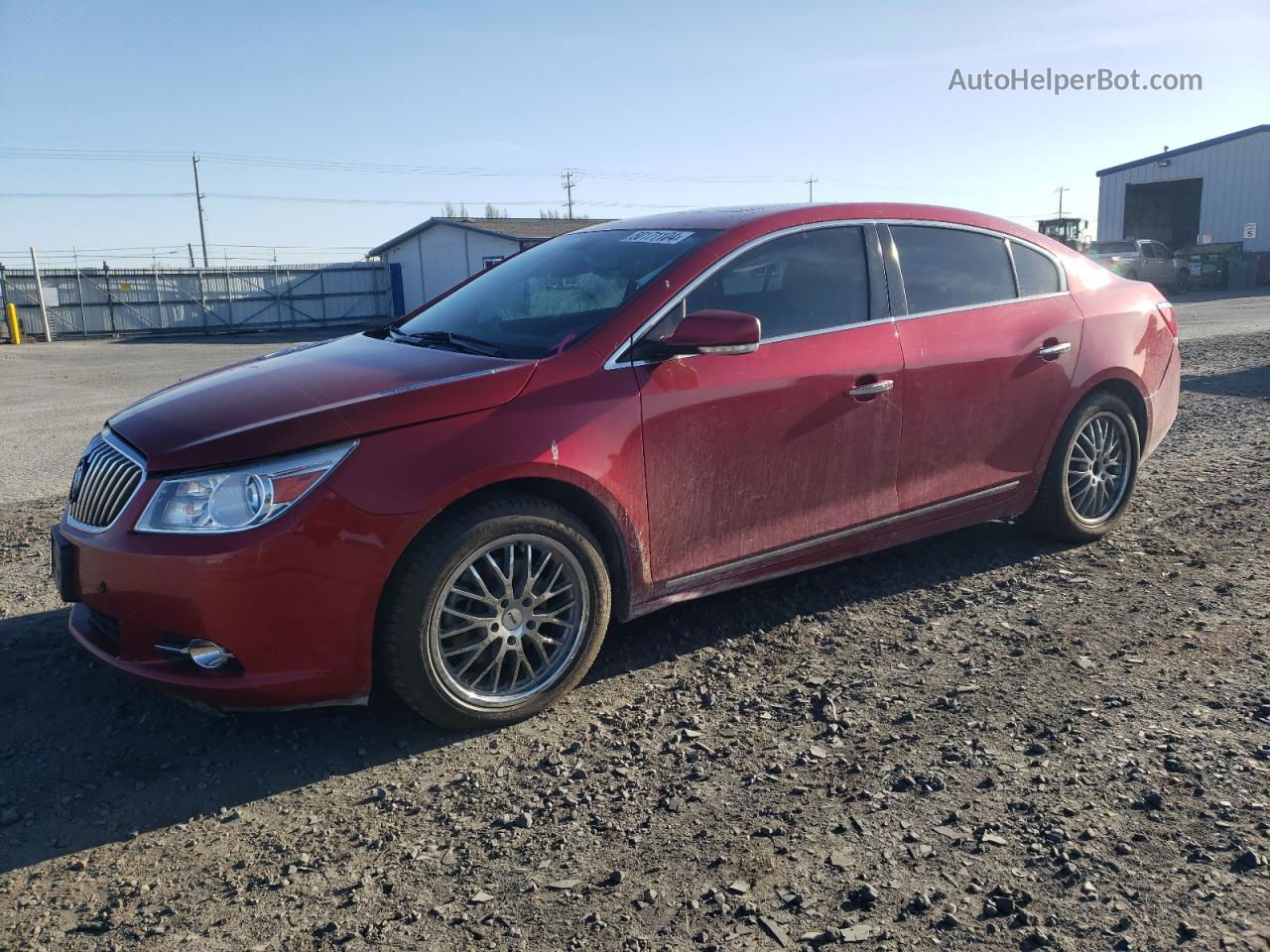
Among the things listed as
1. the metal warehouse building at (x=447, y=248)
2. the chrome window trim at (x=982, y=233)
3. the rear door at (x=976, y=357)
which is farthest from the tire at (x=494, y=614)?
the metal warehouse building at (x=447, y=248)

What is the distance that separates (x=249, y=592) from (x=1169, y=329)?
16.4ft

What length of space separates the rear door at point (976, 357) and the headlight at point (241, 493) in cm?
253

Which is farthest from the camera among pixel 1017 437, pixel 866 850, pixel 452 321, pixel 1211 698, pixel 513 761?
pixel 1017 437

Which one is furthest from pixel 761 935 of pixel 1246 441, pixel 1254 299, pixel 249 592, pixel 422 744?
pixel 1254 299

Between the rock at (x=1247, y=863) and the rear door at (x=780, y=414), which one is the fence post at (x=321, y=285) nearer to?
the rear door at (x=780, y=414)

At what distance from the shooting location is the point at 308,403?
11.1 feet

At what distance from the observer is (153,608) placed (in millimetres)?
3201

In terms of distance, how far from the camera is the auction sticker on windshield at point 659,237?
4281 millimetres

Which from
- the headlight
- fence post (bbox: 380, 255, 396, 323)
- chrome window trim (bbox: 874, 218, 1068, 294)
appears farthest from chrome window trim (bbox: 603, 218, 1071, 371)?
fence post (bbox: 380, 255, 396, 323)

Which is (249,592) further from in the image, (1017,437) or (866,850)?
(1017,437)

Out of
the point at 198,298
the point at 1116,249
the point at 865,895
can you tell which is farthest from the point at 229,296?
the point at 865,895

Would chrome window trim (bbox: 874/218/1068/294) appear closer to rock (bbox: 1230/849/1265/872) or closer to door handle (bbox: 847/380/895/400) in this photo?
door handle (bbox: 847/380/895/400)

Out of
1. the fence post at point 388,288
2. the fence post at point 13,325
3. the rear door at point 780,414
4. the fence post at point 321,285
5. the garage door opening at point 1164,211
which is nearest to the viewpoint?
the rear door at point 780,414

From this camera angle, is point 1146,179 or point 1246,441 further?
point 1146,179
